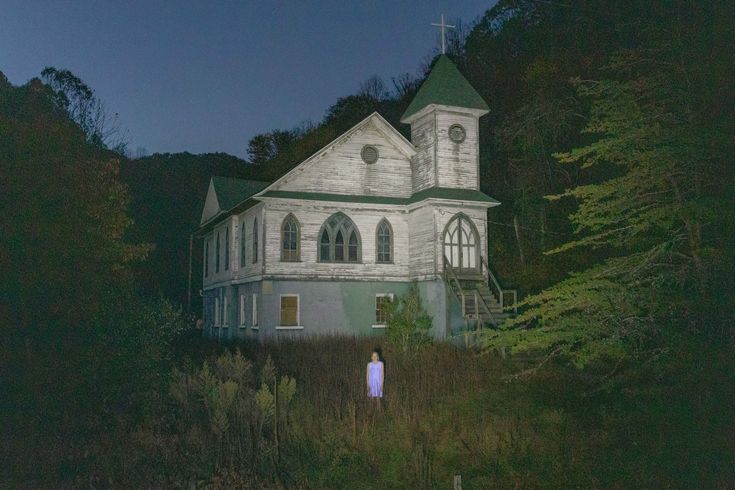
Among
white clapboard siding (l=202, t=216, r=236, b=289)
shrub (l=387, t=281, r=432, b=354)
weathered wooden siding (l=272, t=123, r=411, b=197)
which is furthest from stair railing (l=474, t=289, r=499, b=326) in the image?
white clapboard siding (l=202, t=216, r=236, b=289)

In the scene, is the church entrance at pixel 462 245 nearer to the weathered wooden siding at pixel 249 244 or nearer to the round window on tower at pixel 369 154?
the round window on tower at pixel 369 154

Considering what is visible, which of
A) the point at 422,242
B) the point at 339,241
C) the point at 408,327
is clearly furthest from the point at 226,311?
the point at 408,327

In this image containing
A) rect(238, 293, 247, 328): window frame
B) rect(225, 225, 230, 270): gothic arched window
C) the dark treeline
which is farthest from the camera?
rect(225, 225, 230, 270): gothic arched window

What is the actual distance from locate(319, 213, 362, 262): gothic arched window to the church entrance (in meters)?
3.66

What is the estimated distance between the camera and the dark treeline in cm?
990

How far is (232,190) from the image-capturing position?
35.0 meters

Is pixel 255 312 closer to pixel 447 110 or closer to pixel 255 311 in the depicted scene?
pixel 255 311

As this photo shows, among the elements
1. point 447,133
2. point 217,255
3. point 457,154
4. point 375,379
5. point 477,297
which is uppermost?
point 447,133

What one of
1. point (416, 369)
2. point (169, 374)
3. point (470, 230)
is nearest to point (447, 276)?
point (470, 230)

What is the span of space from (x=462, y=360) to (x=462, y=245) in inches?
291

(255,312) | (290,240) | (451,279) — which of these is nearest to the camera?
(451,279)

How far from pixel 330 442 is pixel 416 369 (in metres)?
7.44

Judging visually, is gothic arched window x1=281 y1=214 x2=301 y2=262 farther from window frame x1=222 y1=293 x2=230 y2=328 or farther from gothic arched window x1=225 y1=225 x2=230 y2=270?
window frame x1=222 y1=293 x2=230 y2=328

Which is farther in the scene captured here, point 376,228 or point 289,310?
point 376,228
